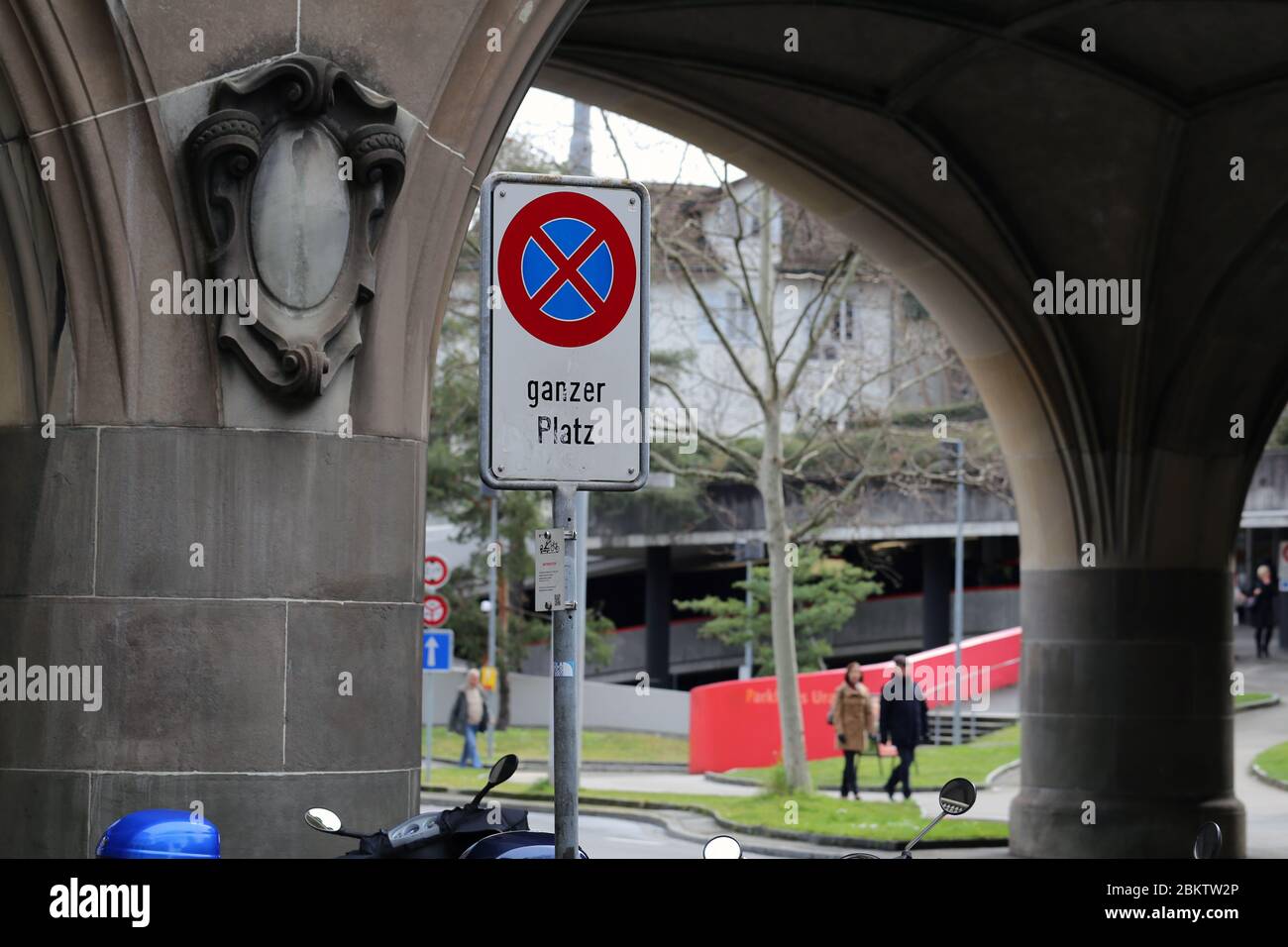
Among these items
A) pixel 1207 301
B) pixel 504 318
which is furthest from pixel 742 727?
pixel 504 318

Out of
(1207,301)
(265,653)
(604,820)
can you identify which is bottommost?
(604,820)

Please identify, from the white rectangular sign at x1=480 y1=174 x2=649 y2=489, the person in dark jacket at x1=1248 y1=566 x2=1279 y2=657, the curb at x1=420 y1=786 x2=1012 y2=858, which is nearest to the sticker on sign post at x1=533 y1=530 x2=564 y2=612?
the white rectangular sign at x1=480 y1=174 x2=649 y2=489

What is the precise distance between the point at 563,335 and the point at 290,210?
3194 millimetres

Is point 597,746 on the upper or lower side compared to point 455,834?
lower

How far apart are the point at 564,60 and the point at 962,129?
3859mm

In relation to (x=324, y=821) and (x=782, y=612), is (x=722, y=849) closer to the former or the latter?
(x=324, y=821)

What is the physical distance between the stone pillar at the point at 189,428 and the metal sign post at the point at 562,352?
9.61 feet

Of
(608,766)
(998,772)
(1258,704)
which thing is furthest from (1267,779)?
(608,766)

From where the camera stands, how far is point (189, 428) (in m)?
7.72

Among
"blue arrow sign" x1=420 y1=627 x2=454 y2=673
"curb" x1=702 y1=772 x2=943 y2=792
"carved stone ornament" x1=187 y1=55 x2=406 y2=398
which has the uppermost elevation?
"carved stone ornament" x1=187 y1=55 x2=406 y2=398

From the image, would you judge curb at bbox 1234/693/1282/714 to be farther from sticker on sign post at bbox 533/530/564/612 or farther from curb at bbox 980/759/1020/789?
sticker on sign post at bbox 533/530/564/612

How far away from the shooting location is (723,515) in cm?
4850

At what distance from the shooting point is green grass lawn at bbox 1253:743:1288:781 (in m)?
27.1
